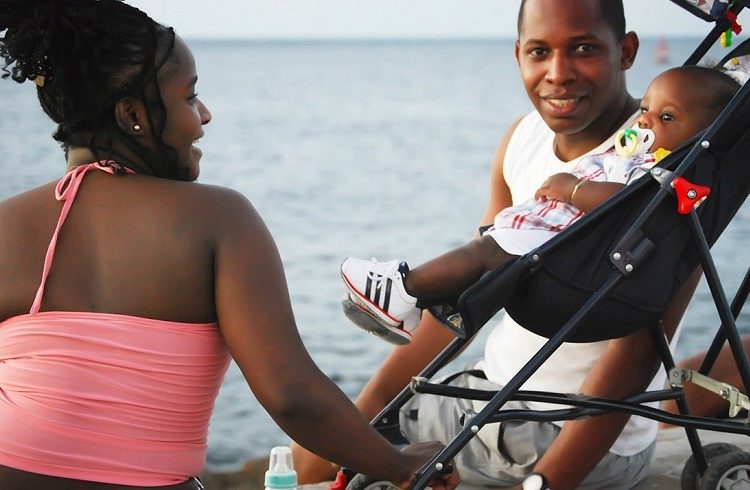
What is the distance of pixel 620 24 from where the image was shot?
333cm

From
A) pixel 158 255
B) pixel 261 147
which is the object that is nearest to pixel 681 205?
pixel 158 255

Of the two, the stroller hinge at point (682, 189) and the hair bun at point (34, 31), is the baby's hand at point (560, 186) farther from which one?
the hair bun at point (34, 31)

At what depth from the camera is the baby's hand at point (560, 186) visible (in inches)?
118

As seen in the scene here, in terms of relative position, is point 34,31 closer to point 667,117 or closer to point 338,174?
point 667,117

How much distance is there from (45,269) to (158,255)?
214 mm

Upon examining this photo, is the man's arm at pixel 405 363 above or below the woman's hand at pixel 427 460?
below

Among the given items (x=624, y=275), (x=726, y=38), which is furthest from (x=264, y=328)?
(x=726, y=38)

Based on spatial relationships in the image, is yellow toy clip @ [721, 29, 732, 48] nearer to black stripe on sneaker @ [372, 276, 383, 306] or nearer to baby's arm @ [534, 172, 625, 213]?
baby's arm @ [534, 172, 625, 213]

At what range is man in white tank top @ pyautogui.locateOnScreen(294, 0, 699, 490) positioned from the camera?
10.4 ft

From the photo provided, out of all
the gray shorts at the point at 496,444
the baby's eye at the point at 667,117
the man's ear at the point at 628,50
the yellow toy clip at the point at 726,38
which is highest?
the yellow toy clip at the point at 726,38

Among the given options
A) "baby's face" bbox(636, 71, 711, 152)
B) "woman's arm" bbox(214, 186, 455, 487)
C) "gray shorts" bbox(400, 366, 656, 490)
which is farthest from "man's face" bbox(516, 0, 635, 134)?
"woman's arm" bbox(214, 186, 455, 487)

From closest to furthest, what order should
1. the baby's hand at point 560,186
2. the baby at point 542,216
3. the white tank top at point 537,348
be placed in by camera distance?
the baby at point 542,216 → the baby's hand at point 560,186 → the white tank top at point 537,348

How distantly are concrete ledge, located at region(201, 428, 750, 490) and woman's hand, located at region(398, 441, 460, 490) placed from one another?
0.85m

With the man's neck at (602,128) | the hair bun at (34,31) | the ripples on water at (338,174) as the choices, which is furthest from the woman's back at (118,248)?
the ripples on water at (338,174)
